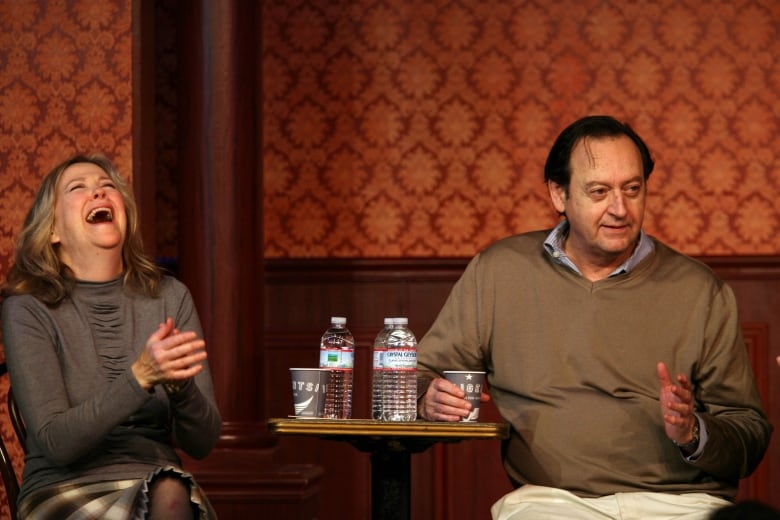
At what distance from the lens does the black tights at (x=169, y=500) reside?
2549 mm

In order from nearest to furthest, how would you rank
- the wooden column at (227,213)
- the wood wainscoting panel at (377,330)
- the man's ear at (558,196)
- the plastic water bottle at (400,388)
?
1. the plastic water bottle at (400,388)
2. the man's ear at (558,196)
3. the wooden column at (227,213)
4. the wood wainscoting panel at (377,330)

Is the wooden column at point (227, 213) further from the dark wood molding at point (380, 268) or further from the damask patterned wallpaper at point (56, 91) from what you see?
the dark wood molding at point (380, 268)

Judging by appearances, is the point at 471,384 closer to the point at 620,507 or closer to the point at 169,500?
the point at 620,507

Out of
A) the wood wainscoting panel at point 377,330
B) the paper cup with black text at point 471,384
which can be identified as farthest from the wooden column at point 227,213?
the paper cup with black text at point 471,384

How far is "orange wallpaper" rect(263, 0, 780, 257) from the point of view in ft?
16.9

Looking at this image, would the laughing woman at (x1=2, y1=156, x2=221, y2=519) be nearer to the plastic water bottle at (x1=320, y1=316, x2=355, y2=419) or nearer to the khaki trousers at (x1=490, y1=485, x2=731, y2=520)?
the plastic water bottle at (x1=320, y1=316, x2=355, y2=419)

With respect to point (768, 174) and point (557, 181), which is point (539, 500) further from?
point (768, 174)

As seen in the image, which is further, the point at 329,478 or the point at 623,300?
the point at 329,478

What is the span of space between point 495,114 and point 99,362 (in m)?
2.77

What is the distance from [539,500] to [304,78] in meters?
2.89

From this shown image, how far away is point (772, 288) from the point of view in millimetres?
5043

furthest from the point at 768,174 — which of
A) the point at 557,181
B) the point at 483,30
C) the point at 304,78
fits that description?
the point at 557,181

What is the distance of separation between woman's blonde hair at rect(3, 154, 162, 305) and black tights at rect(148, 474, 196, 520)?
1.75 ft

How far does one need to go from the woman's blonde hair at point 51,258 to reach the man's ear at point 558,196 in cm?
103
